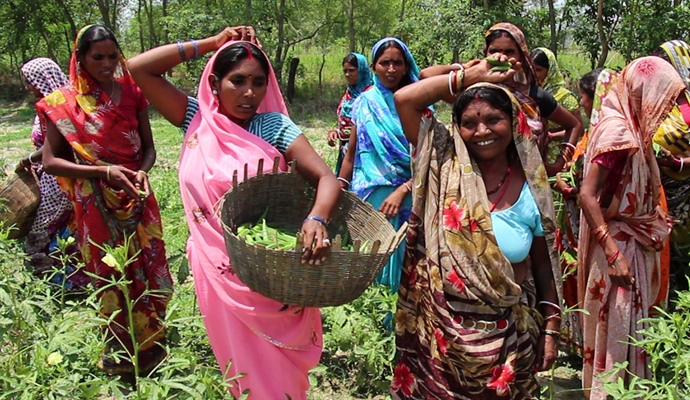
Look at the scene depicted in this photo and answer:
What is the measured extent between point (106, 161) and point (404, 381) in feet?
6.40

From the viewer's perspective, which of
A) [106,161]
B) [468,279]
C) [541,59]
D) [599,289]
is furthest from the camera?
[541,59]

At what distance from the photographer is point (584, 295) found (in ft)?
11.0

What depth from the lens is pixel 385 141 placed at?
3.69m

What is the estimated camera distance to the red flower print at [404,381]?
8.86 feet

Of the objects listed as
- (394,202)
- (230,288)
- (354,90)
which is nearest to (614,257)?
(394,202)

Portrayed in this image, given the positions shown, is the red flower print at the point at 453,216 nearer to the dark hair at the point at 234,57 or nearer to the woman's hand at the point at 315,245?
the woman's hand at the point at 315,245

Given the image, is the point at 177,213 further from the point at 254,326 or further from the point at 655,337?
the point at 655,337

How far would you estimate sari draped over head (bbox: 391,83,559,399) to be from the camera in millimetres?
2355

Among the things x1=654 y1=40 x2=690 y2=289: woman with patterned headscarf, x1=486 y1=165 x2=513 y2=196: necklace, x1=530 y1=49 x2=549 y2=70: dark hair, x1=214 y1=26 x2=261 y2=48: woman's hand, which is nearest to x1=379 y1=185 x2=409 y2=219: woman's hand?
x1=486 y1=165 x2=513 y2=196: necklace

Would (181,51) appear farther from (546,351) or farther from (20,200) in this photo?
(20,200)

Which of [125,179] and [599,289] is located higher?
[125,179]

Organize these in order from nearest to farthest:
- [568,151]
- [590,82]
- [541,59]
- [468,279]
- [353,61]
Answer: [468,279], [590,82], [568,151], [541,59], [353,61]

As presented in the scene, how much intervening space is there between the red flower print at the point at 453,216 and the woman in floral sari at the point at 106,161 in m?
1.64

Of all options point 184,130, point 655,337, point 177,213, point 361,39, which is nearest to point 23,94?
point 361,39
